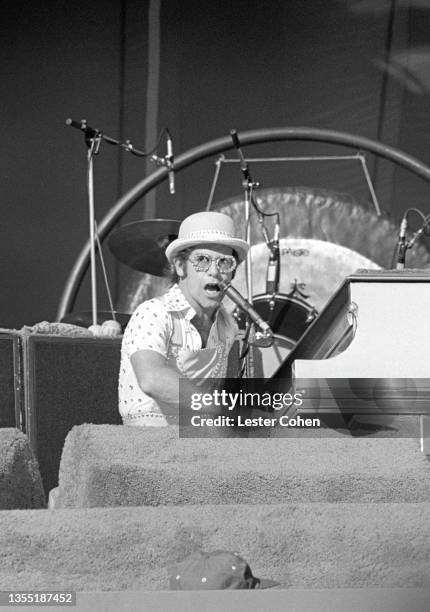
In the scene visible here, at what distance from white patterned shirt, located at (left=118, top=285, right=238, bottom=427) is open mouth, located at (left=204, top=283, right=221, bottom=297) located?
7cm

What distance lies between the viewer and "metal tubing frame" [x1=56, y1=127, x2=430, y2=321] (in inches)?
192

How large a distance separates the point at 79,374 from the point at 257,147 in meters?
2.58

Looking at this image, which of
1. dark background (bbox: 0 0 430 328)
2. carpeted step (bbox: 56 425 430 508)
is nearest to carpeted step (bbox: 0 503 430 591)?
carpeted step (bbox: 56 425 430 508)

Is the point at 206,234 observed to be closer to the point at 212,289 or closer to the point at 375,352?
the point at 212,289

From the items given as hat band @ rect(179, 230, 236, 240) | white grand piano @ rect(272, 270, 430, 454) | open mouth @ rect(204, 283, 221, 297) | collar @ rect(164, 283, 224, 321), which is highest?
hat band @ rect(179, 230, 236, 240)

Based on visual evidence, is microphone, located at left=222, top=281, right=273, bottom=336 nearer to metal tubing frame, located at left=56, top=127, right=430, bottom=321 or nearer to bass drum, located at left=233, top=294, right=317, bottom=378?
bass drum, located at left=233, top=294, right=317, bottom=378

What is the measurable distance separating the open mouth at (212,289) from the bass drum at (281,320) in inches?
67.8

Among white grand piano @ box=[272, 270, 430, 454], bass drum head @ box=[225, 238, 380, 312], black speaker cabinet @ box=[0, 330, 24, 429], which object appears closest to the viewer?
white grand piano @ box=[272, 270, 430, 454]

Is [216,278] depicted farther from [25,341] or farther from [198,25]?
[198,25]

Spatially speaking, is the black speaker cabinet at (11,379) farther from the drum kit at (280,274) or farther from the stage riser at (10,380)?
the drum kit at (280,274)

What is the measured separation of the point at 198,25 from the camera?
17.1 feet

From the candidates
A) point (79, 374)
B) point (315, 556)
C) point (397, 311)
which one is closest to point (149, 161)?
point (79, 374)

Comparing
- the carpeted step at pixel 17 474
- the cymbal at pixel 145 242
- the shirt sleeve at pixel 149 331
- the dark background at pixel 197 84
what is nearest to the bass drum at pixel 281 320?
Answer: the cymbal at pixel 145 242

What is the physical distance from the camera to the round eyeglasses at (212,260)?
261cm
